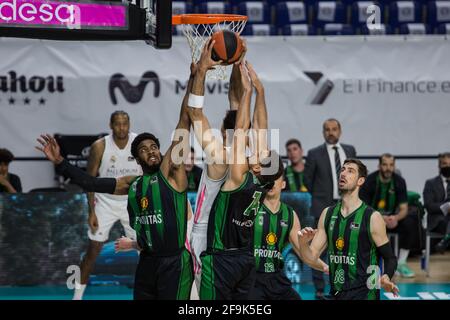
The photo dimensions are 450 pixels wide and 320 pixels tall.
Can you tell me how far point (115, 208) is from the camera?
1018 cm

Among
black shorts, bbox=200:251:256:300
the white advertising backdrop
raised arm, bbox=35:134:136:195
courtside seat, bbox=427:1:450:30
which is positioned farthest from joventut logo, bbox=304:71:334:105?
black shorts, bbox=200:251:256:300

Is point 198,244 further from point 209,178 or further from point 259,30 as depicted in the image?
point 259,30

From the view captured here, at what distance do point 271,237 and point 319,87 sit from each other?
17.3ft

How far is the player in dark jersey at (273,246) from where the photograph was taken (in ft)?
25.7

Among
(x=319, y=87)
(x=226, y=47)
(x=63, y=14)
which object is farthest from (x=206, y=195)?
(x=319, y=87)

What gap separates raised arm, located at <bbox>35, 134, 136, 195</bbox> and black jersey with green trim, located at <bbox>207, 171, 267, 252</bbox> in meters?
1.02

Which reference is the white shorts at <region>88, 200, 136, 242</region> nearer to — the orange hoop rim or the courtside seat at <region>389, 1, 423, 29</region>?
the orange hoop rim

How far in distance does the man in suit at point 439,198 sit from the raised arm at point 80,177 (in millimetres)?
5285

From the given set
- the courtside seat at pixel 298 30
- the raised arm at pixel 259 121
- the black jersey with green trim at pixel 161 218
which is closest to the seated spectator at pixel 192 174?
the courtside seat at pixel 298 30

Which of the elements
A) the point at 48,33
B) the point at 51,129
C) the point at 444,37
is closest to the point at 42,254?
the point at 51,129

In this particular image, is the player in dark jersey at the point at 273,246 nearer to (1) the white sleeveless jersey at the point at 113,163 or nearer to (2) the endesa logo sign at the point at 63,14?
(1) the white sleeveless jersey at the point at 113,163

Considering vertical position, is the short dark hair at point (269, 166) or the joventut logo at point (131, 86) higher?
the joventut logo at point (131, 86)

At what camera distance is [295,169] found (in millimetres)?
11688
